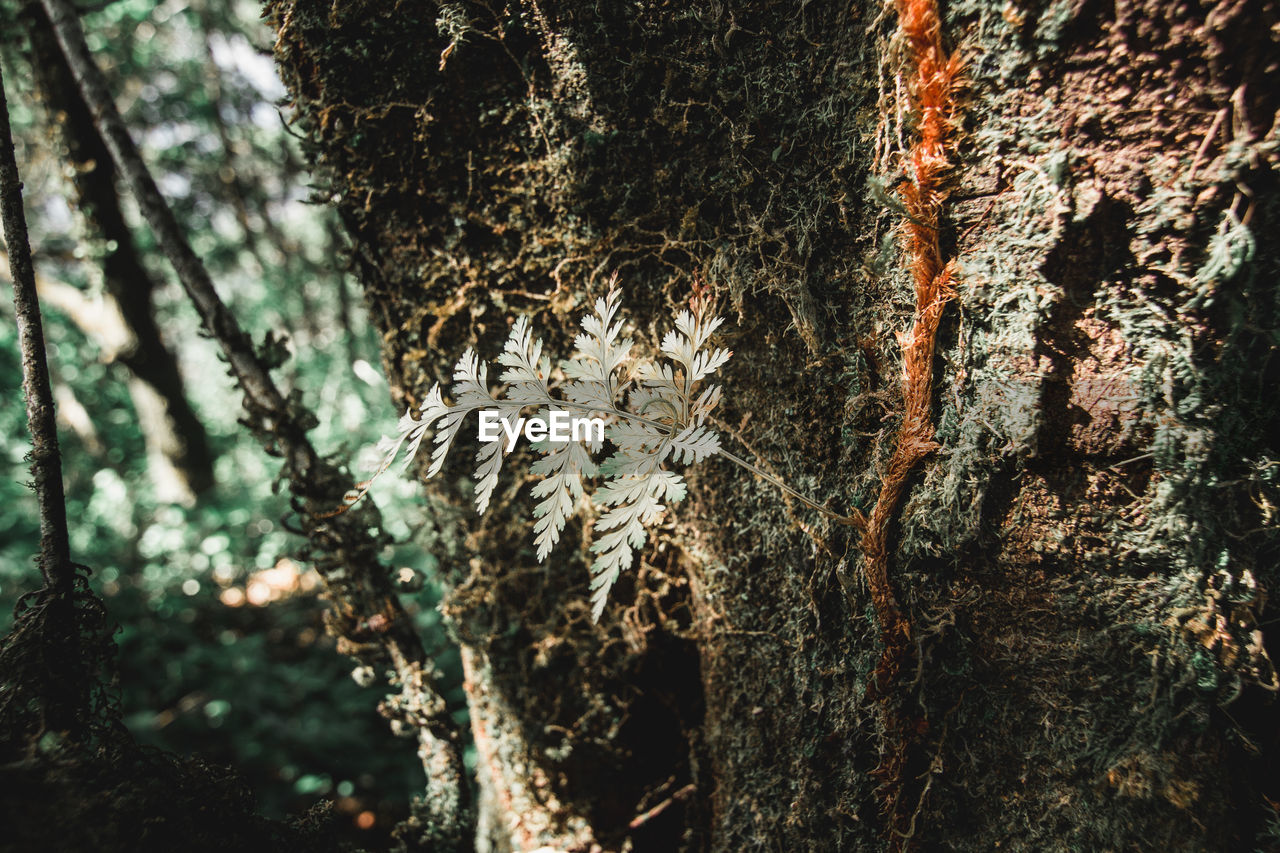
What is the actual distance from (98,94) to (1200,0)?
2.32m

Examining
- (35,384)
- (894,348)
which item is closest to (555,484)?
(894,348)

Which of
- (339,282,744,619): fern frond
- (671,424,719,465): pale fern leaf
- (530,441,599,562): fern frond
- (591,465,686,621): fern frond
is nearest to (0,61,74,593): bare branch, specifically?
(339,282,744,619): fern frond

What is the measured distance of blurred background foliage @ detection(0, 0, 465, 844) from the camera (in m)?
3.30

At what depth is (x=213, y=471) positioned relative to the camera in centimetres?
590

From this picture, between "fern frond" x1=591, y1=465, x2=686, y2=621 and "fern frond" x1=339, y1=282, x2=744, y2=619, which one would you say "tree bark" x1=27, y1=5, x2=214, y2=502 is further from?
"fern frond" x1=591, y1=465, x2=686, y2=621

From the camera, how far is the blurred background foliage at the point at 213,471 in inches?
130

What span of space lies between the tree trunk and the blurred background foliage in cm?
38

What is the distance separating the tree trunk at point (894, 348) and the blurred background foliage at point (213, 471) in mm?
382

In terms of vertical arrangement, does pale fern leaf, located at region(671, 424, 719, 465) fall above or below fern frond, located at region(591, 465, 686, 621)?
above

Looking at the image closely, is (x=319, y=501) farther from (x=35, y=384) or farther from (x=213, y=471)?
(x=213, y=471)

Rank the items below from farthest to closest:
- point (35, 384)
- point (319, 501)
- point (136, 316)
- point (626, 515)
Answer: point (136, 316) < point (319, 501) < point (35, 384) < point (626, 515)

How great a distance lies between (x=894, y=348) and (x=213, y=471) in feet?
22.3

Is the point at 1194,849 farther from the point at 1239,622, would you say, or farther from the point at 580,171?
the point at 580,171

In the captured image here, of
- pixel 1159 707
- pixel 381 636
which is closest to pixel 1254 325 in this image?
pixel 1159 707
